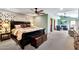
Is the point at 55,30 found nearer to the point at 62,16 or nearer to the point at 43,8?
the point at 62,16

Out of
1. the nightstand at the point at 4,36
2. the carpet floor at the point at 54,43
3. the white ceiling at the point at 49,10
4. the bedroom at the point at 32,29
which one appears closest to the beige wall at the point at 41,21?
the bedroom at the point at 32,29

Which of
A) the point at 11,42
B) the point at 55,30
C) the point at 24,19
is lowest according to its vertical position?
the point at 11,42

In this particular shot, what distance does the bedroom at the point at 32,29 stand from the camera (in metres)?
2.56

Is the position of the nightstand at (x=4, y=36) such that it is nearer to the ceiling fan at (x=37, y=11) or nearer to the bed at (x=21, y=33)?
the bed at (x=21, y=33)

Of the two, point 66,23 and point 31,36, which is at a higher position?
→ point 66,23

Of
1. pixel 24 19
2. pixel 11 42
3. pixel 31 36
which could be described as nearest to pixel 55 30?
pixel 31 36

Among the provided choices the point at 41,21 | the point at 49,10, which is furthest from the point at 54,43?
the point at 49,10

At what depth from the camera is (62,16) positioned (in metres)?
2.68

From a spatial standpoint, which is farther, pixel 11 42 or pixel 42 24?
pixel 42 24

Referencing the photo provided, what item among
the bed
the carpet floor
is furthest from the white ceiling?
the carpet floor

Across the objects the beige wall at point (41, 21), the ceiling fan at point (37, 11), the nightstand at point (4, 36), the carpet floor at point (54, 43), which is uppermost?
the ceiling fan at point (37, 11)

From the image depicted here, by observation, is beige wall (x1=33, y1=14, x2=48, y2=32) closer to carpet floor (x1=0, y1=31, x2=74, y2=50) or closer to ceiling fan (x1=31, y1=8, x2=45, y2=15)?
ceiling fan (x1=31, y1=8, x2=45, y2=15)

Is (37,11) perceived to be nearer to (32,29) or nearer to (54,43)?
(32,29)
